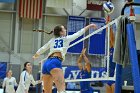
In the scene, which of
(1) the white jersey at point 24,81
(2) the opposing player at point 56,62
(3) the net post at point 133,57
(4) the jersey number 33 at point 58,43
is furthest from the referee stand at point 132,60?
(1) the white jersey at point 24,81

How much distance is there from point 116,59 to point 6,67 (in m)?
11.6

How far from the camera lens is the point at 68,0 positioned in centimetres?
1523

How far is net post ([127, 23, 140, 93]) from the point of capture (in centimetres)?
279

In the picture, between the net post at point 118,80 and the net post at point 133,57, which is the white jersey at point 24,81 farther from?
the net post at point 133,57

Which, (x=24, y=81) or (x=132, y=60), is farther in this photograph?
(x=24, y=81)

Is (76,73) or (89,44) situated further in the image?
(89,44)

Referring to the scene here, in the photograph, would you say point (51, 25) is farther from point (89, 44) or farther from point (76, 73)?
point (76, 73)

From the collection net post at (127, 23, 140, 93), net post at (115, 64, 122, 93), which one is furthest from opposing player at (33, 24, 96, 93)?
net post at (127, 23, 140, 93)

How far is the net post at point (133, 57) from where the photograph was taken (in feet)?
9.16

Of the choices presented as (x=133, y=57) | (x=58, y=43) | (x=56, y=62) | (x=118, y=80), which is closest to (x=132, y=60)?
(x=133, y=57)

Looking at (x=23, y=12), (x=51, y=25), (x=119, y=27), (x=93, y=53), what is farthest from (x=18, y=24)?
(x=119, y=27)

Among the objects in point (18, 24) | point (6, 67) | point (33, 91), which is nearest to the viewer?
point (33, 91)

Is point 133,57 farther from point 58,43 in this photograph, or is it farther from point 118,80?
point 58,43

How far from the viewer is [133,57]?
288 cm
